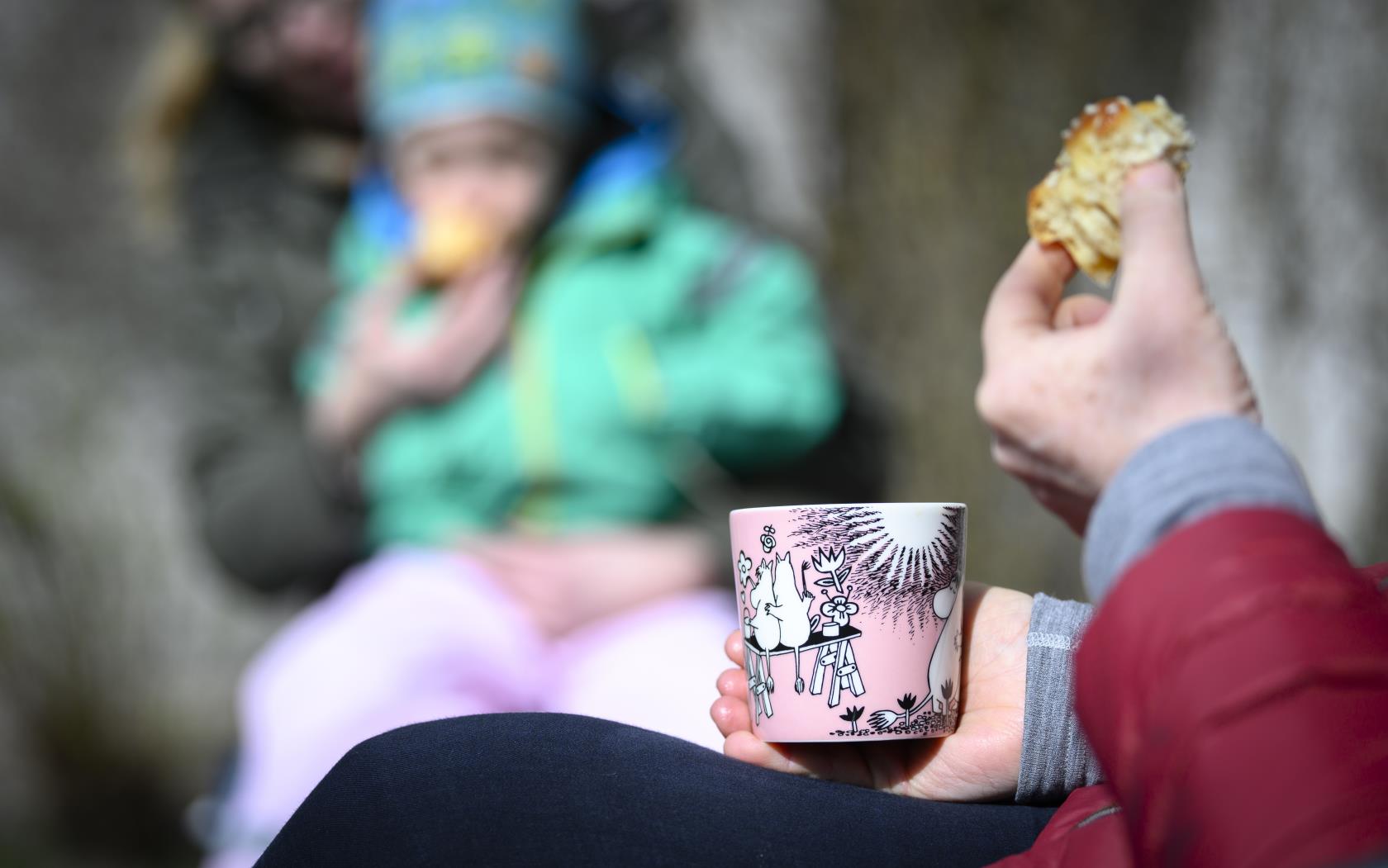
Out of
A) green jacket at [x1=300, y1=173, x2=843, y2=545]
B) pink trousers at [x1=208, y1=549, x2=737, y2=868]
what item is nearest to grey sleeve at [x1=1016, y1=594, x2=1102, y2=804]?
pink trousers at [x1=208, y1=549, x2=737, y2=868]

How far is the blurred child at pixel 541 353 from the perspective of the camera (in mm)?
1237

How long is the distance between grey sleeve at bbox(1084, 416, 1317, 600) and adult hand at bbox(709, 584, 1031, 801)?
15 cm

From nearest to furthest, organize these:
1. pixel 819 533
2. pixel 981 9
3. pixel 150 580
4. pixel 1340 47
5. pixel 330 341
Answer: pixel 819 533 → pixel 1340 47 → pixel 330 341 → pixel 981 9 → pixel 150 580

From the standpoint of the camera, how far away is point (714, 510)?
4.51ft

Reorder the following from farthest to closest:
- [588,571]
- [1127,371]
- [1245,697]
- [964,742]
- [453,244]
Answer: [453,244] → [588,571] → [964,742] → [1127,371] → [1245,697]

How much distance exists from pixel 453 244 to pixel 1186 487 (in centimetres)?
105

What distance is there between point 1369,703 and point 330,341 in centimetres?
134

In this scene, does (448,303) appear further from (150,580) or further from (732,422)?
(150,580)

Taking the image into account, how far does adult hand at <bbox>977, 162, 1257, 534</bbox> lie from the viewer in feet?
1.53

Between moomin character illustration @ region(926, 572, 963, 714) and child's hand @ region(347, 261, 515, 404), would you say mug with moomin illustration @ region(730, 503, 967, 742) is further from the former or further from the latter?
child's hand @ region(347, 261, 515, 404)

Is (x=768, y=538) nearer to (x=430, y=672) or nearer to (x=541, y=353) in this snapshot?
(x=430, y=672)

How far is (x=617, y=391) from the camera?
1304mm

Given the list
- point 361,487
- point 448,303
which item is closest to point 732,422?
point 448,303

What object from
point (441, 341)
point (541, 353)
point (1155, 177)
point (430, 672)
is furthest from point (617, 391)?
point (1155, 177)
